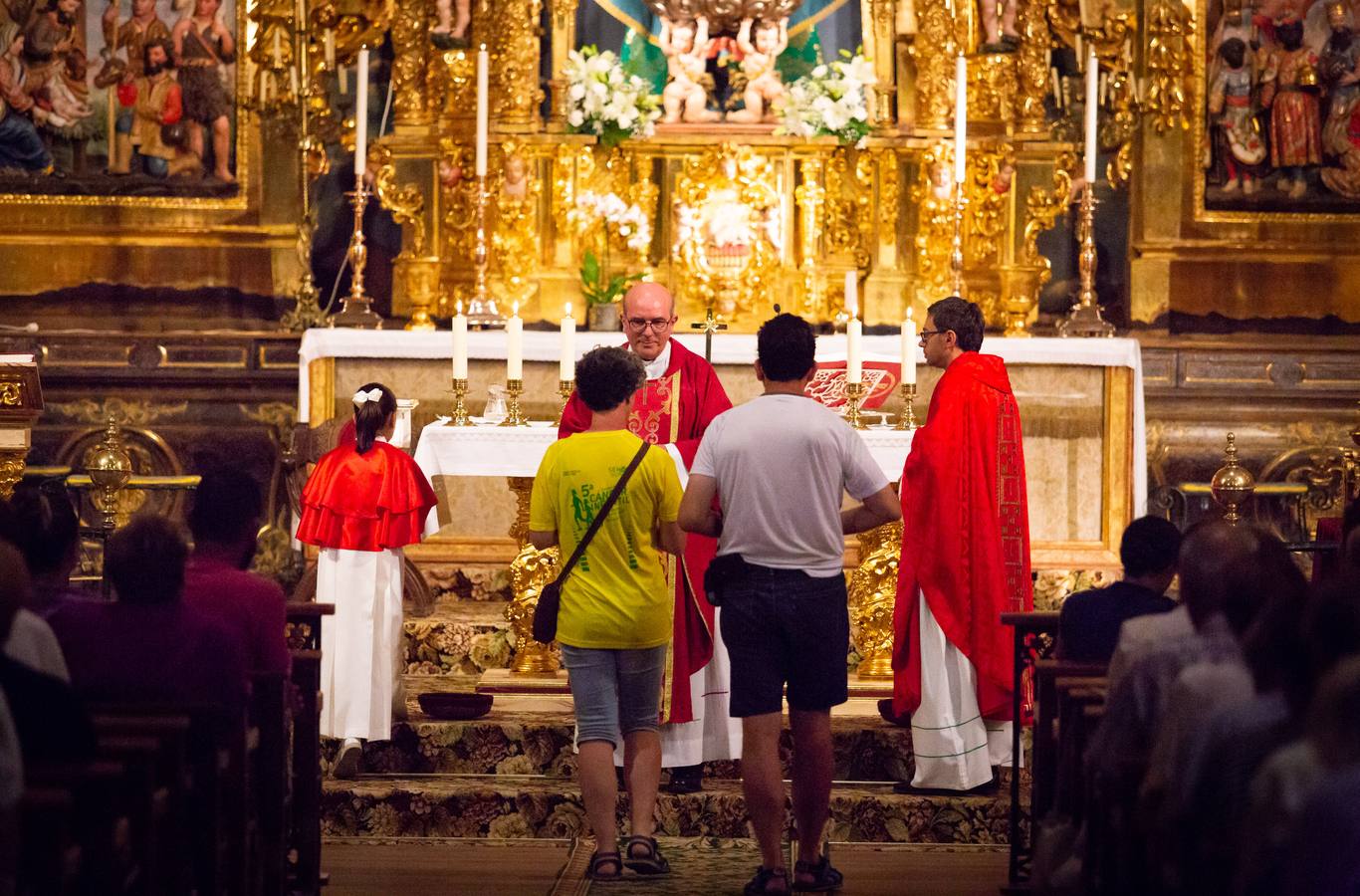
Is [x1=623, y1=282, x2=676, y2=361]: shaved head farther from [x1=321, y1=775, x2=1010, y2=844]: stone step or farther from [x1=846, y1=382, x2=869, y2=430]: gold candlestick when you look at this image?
[x1=321, y1=775, x2=1010, y2=844]: stone step

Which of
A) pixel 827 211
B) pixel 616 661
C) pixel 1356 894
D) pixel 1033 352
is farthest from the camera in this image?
pixel 827 211

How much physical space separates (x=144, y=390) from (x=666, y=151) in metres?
3.59

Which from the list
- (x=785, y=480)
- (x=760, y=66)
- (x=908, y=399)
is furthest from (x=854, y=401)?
(x=760, y=66)

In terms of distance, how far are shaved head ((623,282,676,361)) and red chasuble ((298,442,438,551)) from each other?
1088 mm

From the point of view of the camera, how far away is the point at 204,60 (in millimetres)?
11789

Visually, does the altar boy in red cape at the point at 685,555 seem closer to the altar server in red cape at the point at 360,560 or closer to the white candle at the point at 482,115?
the altar server in red cape at the point at 360,560

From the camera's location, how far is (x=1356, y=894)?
3244 mm

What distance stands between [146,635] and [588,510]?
1.68 meters

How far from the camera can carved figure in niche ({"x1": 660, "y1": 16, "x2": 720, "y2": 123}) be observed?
11.0 m

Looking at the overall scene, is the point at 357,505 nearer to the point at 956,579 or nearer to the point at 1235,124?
the point at 956,579

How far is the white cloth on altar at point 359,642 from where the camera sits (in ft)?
23.8

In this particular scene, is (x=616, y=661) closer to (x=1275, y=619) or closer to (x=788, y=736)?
(x=788, y=736)

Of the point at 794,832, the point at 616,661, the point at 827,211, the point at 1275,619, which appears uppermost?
the point at 827,211

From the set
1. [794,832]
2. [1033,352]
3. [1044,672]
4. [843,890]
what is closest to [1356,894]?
[1044,672]
